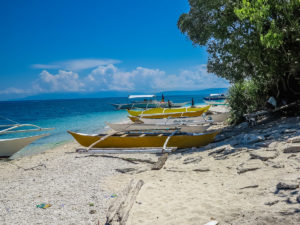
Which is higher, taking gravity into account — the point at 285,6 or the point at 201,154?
the point at 285,6

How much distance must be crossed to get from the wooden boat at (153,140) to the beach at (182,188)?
1476mm

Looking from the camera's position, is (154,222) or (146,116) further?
(146,116)

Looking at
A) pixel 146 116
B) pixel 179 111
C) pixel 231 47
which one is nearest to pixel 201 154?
pixel 231 47

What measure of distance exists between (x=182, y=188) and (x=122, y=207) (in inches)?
85.8

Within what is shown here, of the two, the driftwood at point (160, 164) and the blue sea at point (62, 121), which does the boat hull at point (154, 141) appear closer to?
the driftwood at point (160, 164)

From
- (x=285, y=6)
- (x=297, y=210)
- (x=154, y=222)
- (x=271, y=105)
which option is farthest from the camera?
(x=271, y=105)

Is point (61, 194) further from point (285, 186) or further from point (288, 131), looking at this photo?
point (288, 131)

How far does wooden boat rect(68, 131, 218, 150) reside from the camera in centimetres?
1134

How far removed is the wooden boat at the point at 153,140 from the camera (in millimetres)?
11344

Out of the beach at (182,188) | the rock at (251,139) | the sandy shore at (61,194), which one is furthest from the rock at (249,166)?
the sandy shore at (61,194)

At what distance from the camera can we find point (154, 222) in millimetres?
4586

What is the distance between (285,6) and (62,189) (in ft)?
35.3

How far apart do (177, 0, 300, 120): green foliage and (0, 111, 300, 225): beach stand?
11.7 ft

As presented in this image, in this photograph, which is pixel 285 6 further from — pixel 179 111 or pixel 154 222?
pixel 179 111
